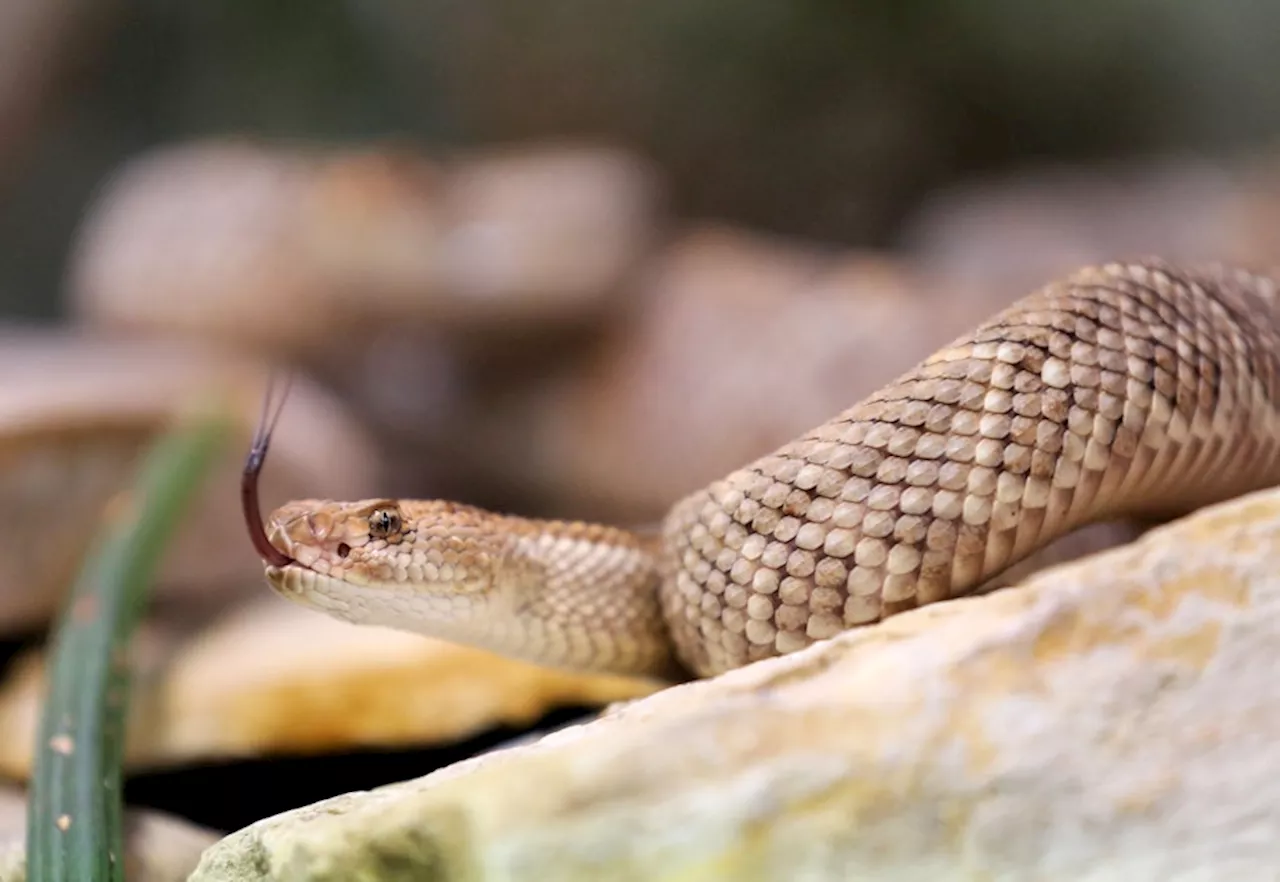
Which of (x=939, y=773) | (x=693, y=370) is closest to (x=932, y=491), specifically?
(x=939, y=773)

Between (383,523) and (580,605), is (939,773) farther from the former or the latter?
(383,523)

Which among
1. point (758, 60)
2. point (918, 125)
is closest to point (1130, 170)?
point (918, 125)

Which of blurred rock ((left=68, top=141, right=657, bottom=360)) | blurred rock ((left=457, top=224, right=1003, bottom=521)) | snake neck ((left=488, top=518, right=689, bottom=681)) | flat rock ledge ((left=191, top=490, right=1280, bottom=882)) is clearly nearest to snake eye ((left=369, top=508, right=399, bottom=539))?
snake neck ((left=488, top=518, right=689, bottom=681))

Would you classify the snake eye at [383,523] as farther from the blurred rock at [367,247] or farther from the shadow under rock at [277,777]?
the blurred rock at [367,247]

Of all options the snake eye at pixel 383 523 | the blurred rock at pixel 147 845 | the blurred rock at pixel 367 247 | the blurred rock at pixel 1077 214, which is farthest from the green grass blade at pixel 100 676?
the blurred rock at pixel 1077 214

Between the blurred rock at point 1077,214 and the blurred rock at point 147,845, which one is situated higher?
the blurred rock at point 1077,214

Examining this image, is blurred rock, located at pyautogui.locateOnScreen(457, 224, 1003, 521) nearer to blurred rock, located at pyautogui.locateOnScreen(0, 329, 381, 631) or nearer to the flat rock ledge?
blurred rock, located at pyautogui.locateOnScreen(0, 329, 381, 631)
